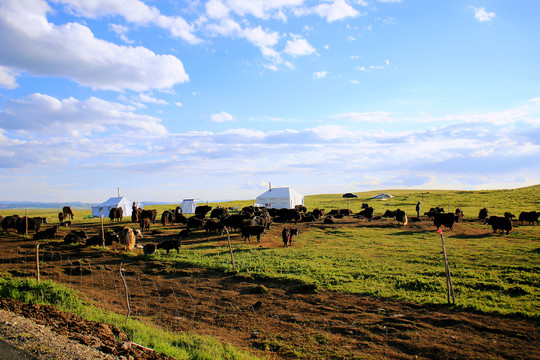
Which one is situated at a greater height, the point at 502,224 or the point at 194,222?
the point at 194,222

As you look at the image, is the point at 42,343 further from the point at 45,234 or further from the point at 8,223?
the point at 8,223

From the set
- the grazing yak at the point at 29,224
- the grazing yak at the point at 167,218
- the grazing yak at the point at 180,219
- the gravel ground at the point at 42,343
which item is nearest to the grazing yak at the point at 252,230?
the grazing yak at the point at 180,219

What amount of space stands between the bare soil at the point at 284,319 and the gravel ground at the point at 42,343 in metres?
0.37

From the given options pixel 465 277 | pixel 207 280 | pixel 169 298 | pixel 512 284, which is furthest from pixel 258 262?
pixel 512 284

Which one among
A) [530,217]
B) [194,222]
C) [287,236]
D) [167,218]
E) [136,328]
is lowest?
[530,217]

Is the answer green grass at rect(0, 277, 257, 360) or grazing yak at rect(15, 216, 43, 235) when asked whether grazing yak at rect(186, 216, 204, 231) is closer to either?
grazing yak at rect(15, 216, 43, 235)

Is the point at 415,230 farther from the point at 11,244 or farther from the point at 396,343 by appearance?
the point at 11,244

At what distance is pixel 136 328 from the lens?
303 inches

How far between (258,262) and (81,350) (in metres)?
11.7

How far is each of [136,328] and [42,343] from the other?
2.50 meters

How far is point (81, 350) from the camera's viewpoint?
533cm

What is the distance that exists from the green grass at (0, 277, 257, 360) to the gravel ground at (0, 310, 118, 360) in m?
1.52

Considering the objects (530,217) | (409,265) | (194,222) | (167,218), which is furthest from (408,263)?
(167,218)

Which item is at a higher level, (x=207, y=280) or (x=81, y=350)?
(x=81, y=350)
